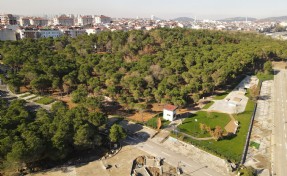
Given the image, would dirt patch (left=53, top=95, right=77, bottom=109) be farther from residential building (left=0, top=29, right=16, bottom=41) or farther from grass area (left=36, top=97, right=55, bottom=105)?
residential building (left=0, top=29, right=16, bottom=41)

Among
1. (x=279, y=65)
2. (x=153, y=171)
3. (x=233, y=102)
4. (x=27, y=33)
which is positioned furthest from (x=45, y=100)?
(x=279, y=65)

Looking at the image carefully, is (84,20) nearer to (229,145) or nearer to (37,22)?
(37,22)

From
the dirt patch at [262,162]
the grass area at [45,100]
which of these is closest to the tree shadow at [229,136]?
the dirt patch at [262,162]

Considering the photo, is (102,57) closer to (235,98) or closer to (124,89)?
(124,89)

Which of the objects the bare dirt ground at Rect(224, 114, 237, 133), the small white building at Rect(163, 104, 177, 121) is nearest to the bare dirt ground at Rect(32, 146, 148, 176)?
the small white building at Rect(163, 104, 177, 121)

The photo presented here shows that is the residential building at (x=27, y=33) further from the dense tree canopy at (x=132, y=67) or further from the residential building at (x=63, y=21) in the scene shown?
the residential building at (x=63, y=21)

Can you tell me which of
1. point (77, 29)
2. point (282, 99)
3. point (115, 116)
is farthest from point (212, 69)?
point (77, 29)
